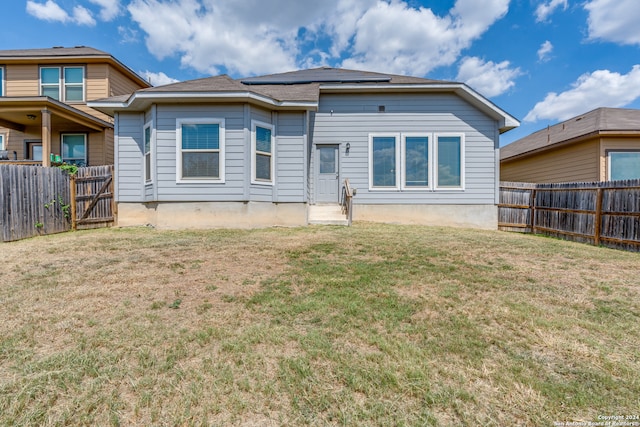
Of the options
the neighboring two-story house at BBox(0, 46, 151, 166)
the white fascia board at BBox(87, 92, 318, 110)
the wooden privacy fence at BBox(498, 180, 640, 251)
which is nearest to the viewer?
the wooden privacy fence at BBox(498, 180, 640, 251)

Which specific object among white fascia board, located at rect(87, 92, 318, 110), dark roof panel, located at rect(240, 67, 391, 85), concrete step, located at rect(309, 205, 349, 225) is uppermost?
dark roof panel, located at rect(240, 67, 391, 85)

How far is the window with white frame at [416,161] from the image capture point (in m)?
10.0

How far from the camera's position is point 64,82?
12.2 metres

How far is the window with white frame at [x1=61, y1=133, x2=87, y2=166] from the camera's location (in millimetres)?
11969

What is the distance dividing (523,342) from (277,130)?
7.80 metres

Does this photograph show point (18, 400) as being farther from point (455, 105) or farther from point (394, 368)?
point (455, 105)

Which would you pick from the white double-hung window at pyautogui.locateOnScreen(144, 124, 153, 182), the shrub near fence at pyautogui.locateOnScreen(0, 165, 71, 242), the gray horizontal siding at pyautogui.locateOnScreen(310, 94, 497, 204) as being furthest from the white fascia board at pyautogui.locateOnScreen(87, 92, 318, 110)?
the shrub near fence at pyautogui.locateOnScreen(0, 165, 71, 242)

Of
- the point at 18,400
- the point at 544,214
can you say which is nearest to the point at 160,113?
the point at 18,400

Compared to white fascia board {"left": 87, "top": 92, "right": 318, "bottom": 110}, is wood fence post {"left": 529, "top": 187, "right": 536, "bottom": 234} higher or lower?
lower

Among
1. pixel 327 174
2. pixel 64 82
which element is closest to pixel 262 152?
pixel 327 174

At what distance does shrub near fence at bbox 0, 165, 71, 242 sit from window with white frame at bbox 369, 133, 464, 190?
9.07 metres

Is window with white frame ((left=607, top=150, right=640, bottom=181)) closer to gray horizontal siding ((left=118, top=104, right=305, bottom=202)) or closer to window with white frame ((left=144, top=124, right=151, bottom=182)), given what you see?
gray horizontal siding ((left=118, top=104, right=305, bottom=202))

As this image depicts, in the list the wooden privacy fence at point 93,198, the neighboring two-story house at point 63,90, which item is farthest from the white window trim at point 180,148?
the neighboring two-story house at point 63,90

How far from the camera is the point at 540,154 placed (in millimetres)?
13109
